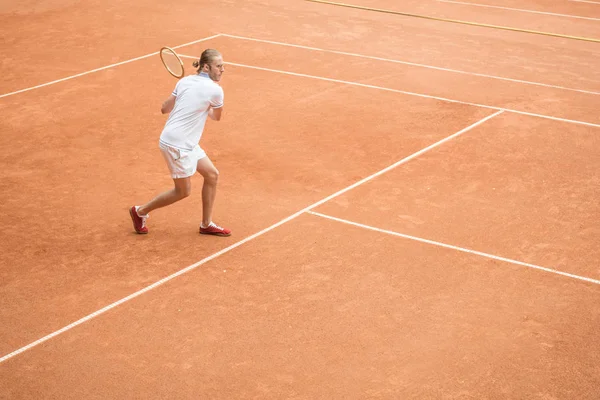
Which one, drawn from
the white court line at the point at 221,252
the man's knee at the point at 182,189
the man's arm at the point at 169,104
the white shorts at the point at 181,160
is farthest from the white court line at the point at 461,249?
the man's arm at the point at 169,104

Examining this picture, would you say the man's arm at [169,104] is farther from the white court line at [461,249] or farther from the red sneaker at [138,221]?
the white court line at [461,249]

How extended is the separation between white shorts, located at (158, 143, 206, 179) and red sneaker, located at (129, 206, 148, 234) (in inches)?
25.7

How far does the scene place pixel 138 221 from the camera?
838 centimetres

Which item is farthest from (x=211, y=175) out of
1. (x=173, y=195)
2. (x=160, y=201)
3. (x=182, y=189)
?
(x=160, y=201)

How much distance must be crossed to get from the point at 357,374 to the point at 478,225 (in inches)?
120

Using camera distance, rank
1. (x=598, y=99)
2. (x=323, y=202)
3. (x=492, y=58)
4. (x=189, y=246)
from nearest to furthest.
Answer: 1. (x=189, y=246)
2. (x=323, y=202)
3. (x=598, y=99)
4. (x=492, y=58)

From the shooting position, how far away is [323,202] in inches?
363

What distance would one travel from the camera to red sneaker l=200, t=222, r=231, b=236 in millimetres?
8328

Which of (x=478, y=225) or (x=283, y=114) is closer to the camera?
(x=478, y=225)

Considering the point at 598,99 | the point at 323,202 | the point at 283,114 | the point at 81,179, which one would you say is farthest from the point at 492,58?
the point at 81,179

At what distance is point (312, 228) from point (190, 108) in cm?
178

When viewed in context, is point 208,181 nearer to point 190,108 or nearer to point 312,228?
point 190,108

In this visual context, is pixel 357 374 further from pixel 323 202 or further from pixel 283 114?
pixel 283 114

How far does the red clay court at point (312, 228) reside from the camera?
629 centimetres
